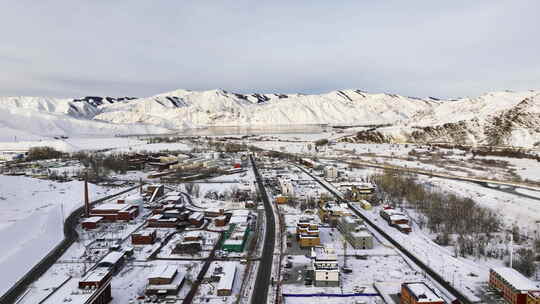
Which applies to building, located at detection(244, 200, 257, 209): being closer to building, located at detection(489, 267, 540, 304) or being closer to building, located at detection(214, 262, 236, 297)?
building, located at detection(214, 262, 236, 297)

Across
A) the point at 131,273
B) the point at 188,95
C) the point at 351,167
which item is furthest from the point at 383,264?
the point at 188,95

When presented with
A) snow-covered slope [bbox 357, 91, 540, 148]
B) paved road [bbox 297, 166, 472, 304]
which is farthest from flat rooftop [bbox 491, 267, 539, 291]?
snow-covered slope [bbox 357, 91, 540, 148]

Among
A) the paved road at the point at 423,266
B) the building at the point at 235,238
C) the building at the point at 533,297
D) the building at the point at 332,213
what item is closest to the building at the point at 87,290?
the building at the point at 235,238

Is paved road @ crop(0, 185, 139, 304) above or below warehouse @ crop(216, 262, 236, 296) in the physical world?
below

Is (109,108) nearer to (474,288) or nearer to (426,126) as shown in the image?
(426,126)

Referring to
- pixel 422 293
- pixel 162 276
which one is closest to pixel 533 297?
pixel 422 293

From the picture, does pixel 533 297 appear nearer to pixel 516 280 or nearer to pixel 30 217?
pixel 516 280
